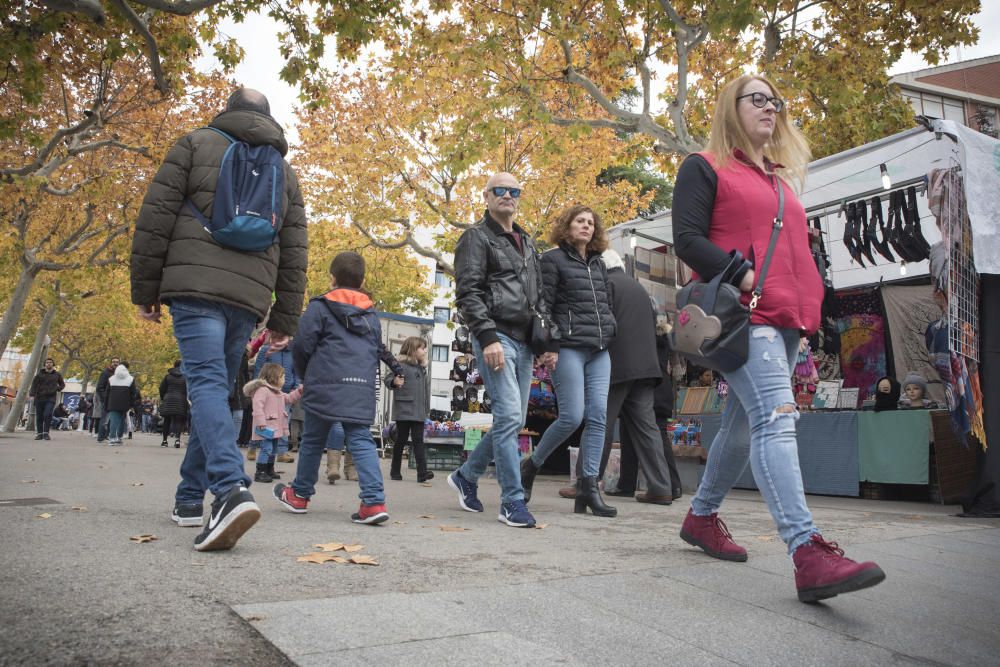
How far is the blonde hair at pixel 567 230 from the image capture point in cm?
552

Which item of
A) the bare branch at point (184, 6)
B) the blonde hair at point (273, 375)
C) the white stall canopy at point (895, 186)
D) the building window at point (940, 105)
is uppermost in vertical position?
the building window at point (940, 105)

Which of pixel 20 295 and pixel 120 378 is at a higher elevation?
pixel 20 295

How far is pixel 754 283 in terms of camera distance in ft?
10.1

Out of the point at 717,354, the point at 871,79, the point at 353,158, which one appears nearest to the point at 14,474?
the point at 717,354

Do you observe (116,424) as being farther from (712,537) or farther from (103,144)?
(712,537)

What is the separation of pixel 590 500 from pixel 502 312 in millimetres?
1692

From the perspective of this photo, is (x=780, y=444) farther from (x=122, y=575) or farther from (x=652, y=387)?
(x=652, y=387)

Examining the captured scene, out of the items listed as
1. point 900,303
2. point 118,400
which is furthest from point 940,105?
point 118,400

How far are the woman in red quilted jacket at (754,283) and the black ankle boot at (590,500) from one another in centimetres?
186

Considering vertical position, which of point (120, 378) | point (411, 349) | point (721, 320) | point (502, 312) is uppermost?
point (120, 378)

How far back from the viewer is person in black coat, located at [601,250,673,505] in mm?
6707

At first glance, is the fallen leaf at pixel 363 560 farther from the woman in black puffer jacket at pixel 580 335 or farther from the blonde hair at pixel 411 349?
the blonde hair at pixel 411 349

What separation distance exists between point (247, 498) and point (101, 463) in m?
7.96

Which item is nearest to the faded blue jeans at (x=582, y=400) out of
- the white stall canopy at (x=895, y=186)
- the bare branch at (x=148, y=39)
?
the white stall canopy at (x=895, y=186)
